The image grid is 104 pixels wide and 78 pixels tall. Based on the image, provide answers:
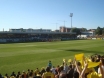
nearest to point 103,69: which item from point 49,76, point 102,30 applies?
point 49,76

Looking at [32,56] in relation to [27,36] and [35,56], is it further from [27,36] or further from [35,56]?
[27,36]

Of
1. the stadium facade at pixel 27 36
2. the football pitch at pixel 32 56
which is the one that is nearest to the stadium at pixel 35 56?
the football pitch at pixel 32 56

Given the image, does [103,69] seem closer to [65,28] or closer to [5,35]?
[5,35]

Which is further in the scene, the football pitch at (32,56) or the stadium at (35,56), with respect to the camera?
the football pitch at (32,56)

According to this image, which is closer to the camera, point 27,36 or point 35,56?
point 35,56

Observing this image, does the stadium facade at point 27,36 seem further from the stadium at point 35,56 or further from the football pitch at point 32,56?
the football pitch at point 32,56

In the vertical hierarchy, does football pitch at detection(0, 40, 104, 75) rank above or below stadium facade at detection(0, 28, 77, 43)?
below

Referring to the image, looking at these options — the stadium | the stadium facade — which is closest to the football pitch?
the stadium

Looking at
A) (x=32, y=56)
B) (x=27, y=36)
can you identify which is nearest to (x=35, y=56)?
(x=32, y=56)

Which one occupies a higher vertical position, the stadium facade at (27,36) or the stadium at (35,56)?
the stadium facade at (27,36)

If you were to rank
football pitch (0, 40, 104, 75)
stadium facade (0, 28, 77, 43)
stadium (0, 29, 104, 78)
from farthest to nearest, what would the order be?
stadium facade (0, 28, 77, 43)
football pitch (0, 40, 104, 75)
stadium (0, 29, 104, 78)

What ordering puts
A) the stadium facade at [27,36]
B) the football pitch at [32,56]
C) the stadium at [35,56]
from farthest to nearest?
1. the stadium facade at [27,36]
2. the football pitch at [32,56]
3. the stadium at [35,56]

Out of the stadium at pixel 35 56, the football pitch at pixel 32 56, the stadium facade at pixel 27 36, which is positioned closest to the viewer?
the stadium at pixel 35 56

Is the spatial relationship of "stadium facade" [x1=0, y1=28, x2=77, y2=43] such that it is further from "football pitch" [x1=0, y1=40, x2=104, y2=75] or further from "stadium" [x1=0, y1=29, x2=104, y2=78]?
"football pitch" [x1=0, y1=40, x2=104, y2=75]
